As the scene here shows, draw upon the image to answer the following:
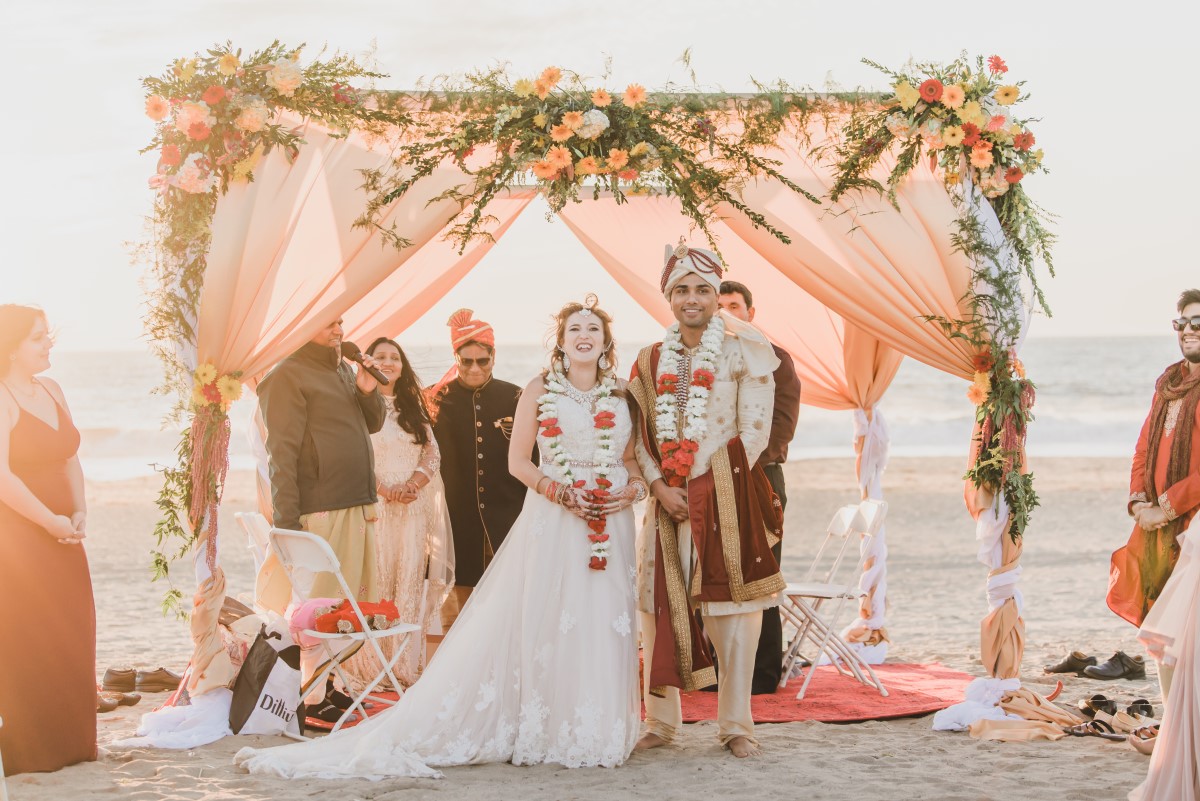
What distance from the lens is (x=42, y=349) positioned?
516 cm

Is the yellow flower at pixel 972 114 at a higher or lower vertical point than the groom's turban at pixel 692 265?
higher

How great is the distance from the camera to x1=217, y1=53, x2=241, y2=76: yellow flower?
5910 mm

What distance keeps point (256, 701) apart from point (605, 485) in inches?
75.2

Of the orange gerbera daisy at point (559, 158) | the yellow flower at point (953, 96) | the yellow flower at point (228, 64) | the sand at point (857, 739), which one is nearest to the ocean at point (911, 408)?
the sand at point (857, 739)

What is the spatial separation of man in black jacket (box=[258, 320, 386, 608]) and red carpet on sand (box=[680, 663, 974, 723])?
188 centimetres

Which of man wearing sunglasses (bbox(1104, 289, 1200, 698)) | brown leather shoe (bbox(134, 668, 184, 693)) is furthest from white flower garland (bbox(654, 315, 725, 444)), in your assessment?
brown leather shoe (bbox(134, 668, 184, 693))

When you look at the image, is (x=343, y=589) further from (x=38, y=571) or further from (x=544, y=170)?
(x=544, y=170)

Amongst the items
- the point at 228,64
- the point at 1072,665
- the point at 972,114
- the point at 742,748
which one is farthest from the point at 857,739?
the point at 228,64

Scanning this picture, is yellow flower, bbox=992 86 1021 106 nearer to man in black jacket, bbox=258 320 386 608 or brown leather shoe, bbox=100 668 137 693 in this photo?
man in black jacket, bbox=258 320 386 608

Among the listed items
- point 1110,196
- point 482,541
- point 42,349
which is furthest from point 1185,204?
point 42,349

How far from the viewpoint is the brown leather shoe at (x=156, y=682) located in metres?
6.99

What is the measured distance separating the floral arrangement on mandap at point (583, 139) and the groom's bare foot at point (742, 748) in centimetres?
238

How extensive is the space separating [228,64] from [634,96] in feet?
6.29

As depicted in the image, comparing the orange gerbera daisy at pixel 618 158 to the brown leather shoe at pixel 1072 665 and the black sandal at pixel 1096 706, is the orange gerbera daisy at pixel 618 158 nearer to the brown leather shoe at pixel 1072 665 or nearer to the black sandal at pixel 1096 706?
the black sandal at pixel 1096 706
